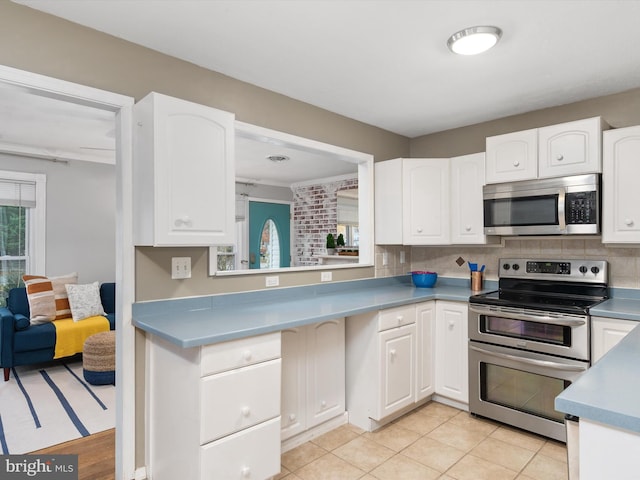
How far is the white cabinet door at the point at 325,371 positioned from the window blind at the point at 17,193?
3.83 metres

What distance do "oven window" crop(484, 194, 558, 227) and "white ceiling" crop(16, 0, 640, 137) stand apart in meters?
0.77

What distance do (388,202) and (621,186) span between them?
167 cm

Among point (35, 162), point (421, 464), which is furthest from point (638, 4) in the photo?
point (35, 162)

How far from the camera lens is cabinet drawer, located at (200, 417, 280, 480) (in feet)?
5.74

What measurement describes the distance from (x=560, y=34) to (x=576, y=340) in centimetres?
176

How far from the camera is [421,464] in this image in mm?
2312

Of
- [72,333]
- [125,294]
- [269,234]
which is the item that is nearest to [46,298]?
[72,333]

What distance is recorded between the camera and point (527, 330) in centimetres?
264

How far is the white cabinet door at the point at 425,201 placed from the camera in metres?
3.43

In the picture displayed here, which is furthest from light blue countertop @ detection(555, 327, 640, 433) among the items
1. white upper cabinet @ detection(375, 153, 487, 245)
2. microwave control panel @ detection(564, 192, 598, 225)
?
white upper cabinet @ detection(375, 153, 487, 245)

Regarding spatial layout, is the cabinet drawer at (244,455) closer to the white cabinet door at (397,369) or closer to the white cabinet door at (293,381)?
the white cabinet door at (293,381)

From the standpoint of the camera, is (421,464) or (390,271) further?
(390,271)

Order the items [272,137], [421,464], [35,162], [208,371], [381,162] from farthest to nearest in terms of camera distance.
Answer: [35,162]
[381,162]
[272,137]
[421,464]
[208,371]

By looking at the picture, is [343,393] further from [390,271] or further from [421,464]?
[390,271]
